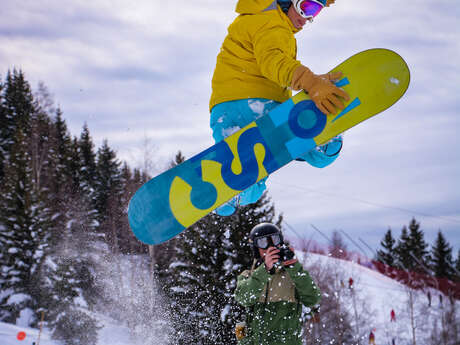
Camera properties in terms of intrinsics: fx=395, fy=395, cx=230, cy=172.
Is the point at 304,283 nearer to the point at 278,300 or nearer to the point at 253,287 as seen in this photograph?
the point at 278,300

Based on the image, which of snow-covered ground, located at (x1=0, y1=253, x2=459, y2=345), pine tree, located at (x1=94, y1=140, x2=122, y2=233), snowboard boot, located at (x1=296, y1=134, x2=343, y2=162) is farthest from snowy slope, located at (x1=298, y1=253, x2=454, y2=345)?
snowboard boot, located at (x1=296, y1=134, x2=343, y2=162)

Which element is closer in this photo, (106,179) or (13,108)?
(106,179)

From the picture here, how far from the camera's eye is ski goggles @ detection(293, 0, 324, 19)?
243cm

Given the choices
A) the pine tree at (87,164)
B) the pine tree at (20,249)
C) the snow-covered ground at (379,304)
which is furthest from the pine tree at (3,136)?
the snow-covered ground at (379,304)

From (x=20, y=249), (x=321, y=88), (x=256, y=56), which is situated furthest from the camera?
(x=20, y=249)

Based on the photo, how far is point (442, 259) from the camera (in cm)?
3159

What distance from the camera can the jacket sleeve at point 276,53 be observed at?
2084 mm

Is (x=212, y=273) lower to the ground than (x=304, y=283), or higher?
higher

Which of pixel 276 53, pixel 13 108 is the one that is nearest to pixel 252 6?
pixel 276 53

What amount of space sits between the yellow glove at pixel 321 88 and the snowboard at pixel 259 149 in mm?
133

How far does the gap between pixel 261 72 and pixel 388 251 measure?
1522 inches

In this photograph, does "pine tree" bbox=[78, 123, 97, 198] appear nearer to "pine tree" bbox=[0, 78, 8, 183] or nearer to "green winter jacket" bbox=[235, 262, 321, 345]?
"pine tree" bbox=[0, 78, 8, 183]

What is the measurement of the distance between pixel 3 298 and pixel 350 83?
14.9 meters

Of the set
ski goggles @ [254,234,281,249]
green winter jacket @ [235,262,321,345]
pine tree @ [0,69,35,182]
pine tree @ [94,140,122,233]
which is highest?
Result: pine tree @ [0,69,35,182]
